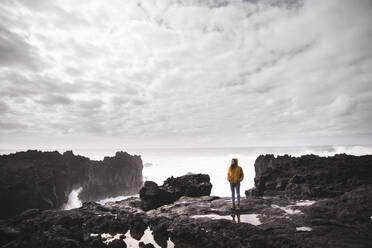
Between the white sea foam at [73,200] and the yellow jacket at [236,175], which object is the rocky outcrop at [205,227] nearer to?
the yellow jacket at [236,175]

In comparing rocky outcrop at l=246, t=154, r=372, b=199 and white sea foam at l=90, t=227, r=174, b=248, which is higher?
rocky outcrop at l=246, t=154, r=372, b=199

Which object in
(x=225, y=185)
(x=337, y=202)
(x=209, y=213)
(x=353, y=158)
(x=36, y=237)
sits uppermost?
(x=353, y=158)

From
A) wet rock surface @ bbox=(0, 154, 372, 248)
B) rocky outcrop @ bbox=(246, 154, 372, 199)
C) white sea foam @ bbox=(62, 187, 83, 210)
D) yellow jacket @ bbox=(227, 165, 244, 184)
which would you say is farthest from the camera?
white sea foam @ bbox=(62, 187, 83, 210)

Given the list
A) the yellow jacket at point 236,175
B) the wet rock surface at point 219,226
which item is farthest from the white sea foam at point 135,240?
the yellow jacket at point 236,175

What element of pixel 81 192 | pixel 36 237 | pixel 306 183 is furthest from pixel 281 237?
pixel 81 192

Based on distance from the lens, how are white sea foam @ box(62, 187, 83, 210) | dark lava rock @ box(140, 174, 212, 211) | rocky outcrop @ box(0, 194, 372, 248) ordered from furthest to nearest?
1. white sea foam @ box(62, 187, 83, 210)
2. dark lava rock @ box(140, 174, 212, 211)
3. rocky outcrop @ box(0, 194, 372, 248)

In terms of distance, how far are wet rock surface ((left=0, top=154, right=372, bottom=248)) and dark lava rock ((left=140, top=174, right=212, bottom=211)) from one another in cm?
421

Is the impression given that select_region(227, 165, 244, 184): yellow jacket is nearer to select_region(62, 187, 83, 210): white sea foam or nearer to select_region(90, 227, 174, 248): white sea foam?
select_region(90, 227, 174, 248): white sea foam

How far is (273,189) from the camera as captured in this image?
18156mm

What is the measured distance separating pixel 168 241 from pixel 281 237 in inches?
252

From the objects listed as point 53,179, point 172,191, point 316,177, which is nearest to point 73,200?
point 53,179

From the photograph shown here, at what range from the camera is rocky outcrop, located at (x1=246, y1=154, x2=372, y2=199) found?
46.5 feet

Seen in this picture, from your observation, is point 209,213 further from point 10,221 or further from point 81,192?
point 81,192

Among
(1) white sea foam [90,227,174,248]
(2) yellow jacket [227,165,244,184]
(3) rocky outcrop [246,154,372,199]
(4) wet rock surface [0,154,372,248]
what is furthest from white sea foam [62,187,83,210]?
(2) yellow jacket [227,165,244,184]
